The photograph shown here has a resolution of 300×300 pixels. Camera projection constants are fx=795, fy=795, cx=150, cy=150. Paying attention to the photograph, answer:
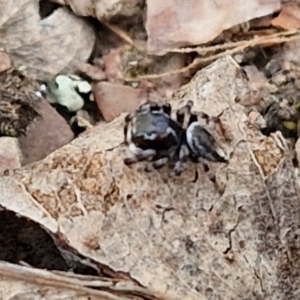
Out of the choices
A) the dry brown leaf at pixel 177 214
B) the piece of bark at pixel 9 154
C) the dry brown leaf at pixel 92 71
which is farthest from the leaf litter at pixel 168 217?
the dry brown leaf at pixel 92 71

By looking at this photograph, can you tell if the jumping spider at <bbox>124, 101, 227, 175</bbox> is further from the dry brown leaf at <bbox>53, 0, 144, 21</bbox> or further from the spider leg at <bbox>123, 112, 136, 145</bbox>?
the dry brown leaf at <bbox>53, 0, 144, 21</bbox>

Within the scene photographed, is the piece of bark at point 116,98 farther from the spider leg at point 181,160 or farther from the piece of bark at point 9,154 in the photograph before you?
the spider leg at point 181,160

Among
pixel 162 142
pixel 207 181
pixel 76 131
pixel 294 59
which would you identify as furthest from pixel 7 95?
pixel 294 59

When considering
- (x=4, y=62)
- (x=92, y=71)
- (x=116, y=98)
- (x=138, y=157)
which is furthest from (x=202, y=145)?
(x=4, y=62)

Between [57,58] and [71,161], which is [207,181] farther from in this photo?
[57,58]

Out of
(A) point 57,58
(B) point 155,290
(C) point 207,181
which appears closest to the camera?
(B) point 155,290
